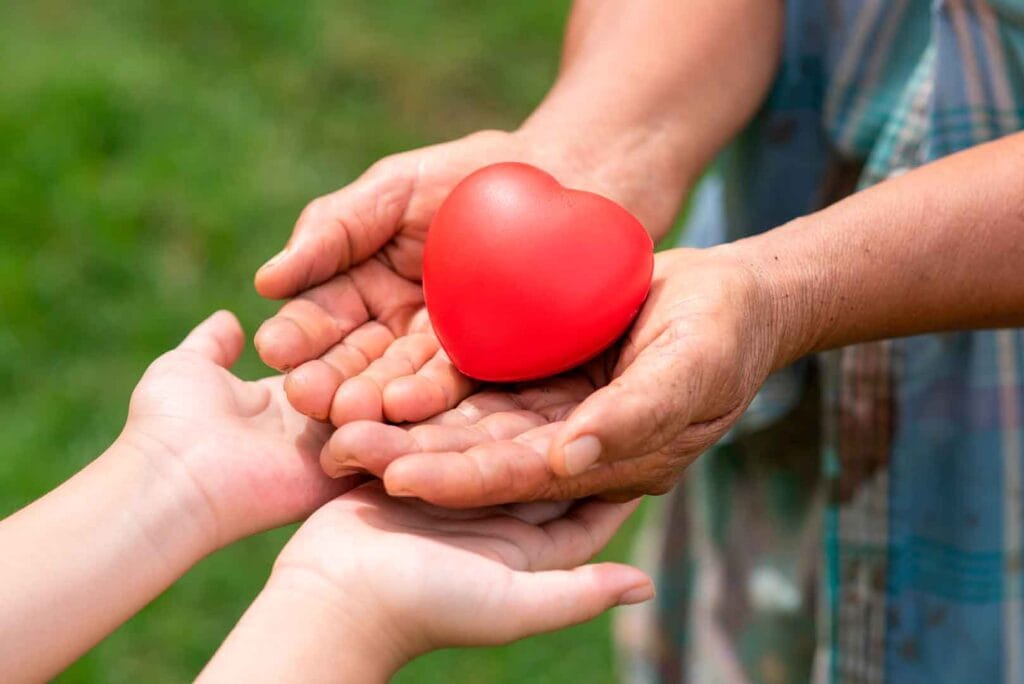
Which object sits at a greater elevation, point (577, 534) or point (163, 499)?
point (163, 499)

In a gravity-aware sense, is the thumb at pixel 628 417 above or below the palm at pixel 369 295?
below

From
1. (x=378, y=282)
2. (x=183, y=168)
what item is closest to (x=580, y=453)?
(x=378, y=282)

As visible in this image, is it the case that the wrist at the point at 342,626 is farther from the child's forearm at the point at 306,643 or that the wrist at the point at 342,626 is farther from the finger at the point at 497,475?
the finger at the point at 497,475

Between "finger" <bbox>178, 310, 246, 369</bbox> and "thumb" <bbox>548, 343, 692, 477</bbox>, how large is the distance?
0.62 metres

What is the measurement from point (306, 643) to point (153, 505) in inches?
13.0

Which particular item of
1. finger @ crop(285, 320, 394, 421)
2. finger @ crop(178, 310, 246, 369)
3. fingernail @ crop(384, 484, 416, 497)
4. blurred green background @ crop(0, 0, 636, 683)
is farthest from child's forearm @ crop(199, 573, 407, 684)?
blurred green background @ crop(0, 0, 636, 683)

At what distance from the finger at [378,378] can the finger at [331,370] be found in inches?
0.7

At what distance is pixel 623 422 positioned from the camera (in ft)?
4.85

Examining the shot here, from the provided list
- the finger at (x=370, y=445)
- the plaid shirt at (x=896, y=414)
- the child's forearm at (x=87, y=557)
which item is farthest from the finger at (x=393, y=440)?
the plaid shirt at (x=896, y=414)

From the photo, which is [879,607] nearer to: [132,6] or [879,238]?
[879,238]

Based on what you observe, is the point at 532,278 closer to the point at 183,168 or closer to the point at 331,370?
the point at 331,370

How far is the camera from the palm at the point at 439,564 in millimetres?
1497

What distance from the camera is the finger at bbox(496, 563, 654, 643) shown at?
59.3 inches

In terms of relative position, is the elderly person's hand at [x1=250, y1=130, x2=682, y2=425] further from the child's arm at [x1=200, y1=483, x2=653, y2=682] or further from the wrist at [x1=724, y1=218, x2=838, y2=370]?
the wrist at [x1=724, y1=218, x2=838, y2=370]
